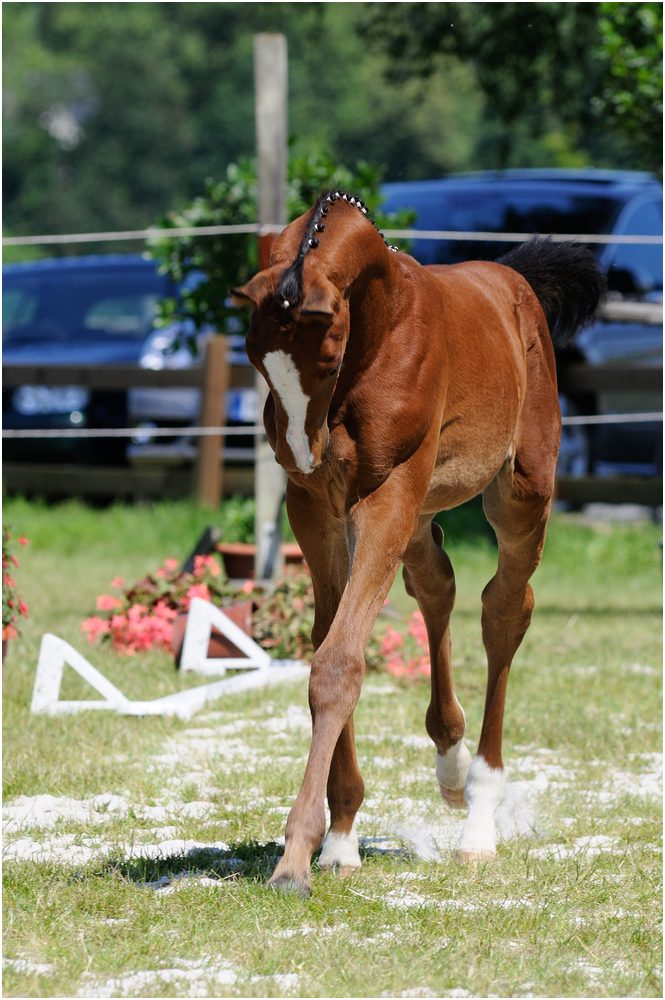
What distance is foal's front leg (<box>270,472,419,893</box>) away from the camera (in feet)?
7.54

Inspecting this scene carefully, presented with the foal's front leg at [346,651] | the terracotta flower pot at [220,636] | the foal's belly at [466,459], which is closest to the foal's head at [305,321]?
the foal's front leg at [346,651]

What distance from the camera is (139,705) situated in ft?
14.7

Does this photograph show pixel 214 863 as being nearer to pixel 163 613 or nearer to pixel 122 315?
pixel 163 613

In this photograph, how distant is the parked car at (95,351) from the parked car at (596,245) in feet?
6.24

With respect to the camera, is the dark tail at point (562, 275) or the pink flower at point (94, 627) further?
the pink flower at point (94, 627)

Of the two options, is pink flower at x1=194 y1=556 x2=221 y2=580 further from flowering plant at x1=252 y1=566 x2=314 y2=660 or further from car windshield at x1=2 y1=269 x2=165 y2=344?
car windshield at x1=2 y1=269 x2=165 y2=344

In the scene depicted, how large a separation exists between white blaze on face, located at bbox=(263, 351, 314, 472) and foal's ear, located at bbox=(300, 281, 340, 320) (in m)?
0.11

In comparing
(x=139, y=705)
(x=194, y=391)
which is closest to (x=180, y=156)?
(x=194, y=391)

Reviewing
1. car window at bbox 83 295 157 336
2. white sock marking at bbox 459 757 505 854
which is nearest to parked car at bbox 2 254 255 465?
car window at bbox 83 295 157 336

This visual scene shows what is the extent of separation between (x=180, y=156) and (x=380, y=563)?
40625 millimetres

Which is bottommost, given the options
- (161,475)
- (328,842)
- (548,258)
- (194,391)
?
(161,475)

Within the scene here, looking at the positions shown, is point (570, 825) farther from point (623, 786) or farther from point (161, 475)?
point (161, 475)

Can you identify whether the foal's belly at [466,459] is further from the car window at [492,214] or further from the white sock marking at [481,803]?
the car window at [492,214]

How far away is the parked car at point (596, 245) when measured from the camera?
27.6 feet
